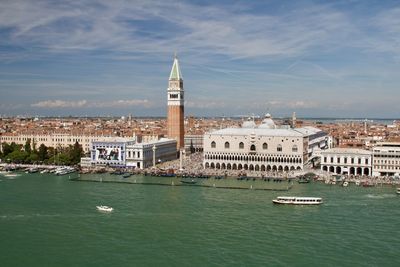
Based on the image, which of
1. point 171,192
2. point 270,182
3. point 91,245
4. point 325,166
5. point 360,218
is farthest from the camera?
point 325,166

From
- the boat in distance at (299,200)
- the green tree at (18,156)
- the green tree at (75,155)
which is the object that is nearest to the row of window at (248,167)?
the green tree at (75,155)

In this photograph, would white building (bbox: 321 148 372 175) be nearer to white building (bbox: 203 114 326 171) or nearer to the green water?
white building (bbox: 203 114 326 171)

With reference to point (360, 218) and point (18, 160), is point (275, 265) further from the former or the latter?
point (18, 160)

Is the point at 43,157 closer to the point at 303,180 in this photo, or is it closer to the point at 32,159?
the point at 32,159

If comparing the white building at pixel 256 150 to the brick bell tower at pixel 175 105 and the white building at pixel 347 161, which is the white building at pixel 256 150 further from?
the brick bell tower at pixel 175 105

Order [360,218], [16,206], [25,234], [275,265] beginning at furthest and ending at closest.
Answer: [16,206]
[360,218]
[25,234]
[275,265]

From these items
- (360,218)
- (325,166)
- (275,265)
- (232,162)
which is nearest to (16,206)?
(275,265)
